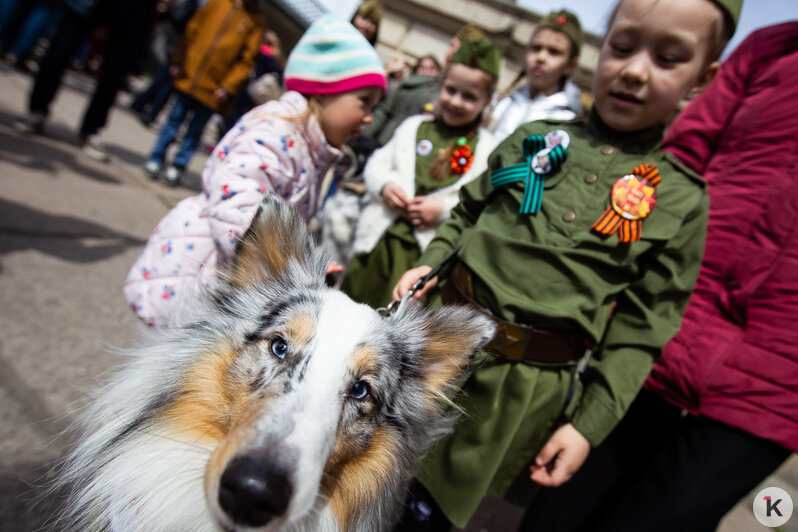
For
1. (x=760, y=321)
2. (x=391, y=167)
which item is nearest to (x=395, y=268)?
(x=391, y=167)

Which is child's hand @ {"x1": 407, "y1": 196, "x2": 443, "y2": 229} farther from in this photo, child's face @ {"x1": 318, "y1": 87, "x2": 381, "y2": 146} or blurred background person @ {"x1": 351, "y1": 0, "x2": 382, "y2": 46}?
blurred background person @ {"x1": 351, "y1": 0, "x2": 382, "y2": 46}

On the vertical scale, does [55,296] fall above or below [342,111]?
below

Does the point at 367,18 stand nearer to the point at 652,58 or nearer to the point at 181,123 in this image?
the point at 181,123

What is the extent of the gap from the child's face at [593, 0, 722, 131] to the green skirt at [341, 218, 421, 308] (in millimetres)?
1339

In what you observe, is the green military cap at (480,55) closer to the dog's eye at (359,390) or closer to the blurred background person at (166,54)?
the dog's eye at (359,390)

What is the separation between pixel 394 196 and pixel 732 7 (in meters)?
1.69

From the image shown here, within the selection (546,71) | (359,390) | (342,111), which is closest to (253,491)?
(359,390)

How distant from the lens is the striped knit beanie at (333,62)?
2.29 m

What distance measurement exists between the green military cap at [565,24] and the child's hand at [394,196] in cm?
185

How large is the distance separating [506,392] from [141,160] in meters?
7.10

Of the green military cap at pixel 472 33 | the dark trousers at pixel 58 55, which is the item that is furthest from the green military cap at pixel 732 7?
the dark trousers at pixel 58 55

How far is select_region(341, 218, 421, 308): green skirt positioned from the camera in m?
2.70

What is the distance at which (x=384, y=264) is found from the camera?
108 inches

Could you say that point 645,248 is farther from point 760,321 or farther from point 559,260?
point 760,321
